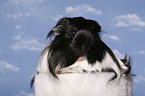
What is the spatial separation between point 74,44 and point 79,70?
0.17 metres

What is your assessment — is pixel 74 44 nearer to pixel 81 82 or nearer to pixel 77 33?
pixel 77 33

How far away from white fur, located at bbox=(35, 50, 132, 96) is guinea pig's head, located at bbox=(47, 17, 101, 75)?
0.05m

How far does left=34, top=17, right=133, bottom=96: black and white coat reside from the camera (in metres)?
1.75

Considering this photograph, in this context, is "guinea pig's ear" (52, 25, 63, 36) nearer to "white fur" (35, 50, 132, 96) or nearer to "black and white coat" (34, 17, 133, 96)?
"black and white coat" (34, 17, 133, 96)

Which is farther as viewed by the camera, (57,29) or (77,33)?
(57,29)

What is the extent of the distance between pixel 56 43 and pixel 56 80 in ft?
0.77

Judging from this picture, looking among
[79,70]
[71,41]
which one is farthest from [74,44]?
[79,70]

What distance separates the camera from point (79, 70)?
177 cm

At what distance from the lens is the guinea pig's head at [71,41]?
173cm

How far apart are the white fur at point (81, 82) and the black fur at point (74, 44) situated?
43 mm

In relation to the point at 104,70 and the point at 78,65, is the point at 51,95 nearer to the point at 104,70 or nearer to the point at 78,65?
the point at 78,65

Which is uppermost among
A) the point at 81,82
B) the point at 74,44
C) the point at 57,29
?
the point at 57,29

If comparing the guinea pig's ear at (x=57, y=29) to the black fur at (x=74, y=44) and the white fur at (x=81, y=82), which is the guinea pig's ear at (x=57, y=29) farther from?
the white fur at (x=81, y=82)

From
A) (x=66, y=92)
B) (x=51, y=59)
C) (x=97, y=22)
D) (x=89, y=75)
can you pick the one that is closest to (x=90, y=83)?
(x=89, y=75)
